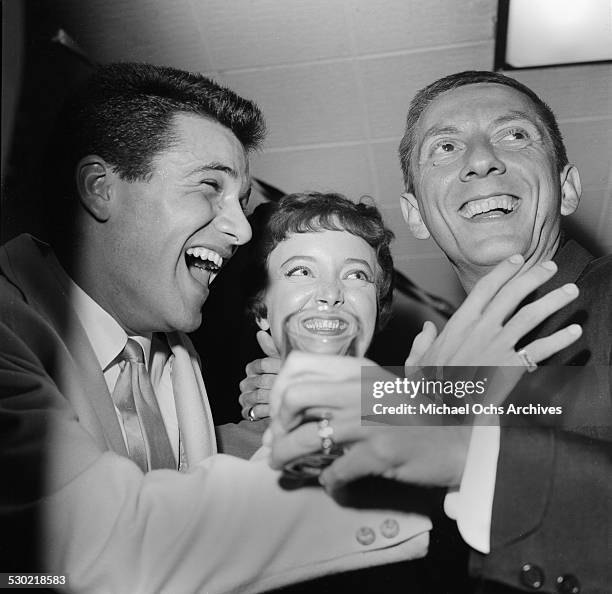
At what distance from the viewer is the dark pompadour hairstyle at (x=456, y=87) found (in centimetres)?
100

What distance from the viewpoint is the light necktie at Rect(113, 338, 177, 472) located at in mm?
841

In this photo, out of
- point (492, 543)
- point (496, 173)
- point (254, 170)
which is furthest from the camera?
point (254, 170)

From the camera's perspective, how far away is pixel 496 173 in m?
0.93

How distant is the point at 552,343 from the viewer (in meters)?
0.69

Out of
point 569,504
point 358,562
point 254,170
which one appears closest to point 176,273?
point 254,170

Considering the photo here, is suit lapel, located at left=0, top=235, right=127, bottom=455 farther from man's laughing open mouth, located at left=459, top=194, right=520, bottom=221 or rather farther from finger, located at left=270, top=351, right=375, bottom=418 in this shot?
man's laughing open mouth, located at left=459, top=194, right=520, bottom=221

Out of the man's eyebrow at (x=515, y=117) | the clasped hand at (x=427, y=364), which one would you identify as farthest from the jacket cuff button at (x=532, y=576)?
the man's eyebrow at (x=515, y=117)

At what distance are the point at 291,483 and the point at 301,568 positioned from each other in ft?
0.31

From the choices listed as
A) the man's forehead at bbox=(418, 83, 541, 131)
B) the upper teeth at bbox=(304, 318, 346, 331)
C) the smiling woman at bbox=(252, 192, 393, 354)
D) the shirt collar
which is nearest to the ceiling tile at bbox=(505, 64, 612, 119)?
the man's forehead at bbox=(418, 83, 541, 131)

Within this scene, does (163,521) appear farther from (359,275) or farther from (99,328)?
(359,275)

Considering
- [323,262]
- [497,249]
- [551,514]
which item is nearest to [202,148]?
[323,262]

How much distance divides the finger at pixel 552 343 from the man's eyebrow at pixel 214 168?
1.75ft

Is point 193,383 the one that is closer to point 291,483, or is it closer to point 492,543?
point 291,483

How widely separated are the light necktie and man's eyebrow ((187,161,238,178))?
0.28 metres
